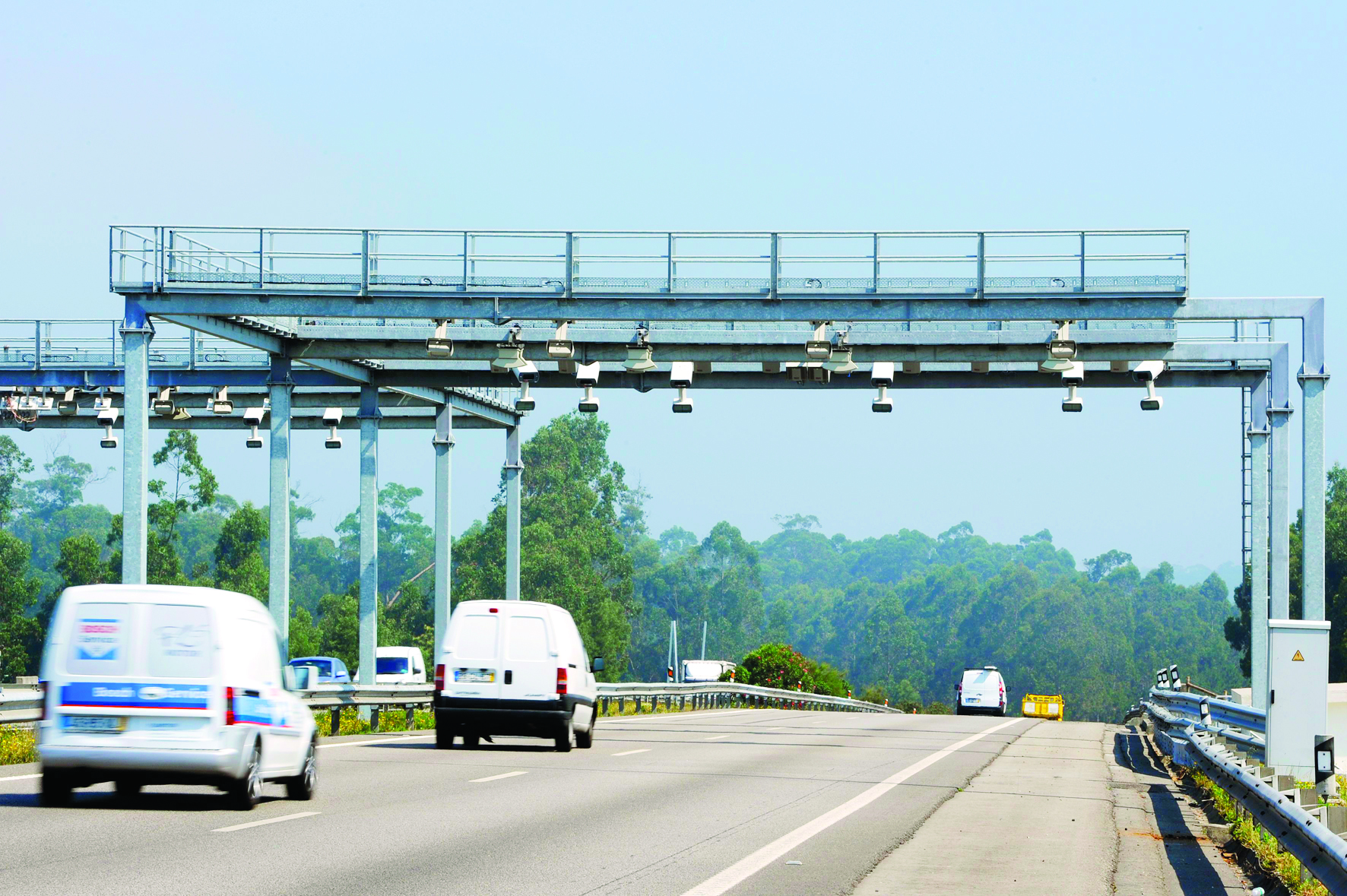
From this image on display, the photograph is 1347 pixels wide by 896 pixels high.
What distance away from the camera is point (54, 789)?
43.9 feet

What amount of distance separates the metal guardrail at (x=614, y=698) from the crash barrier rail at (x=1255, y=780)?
8.29 meters

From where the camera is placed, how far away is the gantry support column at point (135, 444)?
2842 centimetres

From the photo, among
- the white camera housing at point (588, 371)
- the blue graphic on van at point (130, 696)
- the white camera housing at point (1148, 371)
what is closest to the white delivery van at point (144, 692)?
the blue graphic on van at point (130, 696)

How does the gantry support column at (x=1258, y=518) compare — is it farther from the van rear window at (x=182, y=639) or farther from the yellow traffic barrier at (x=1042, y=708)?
the yellow traffic barrier at (x=1042, y=708)

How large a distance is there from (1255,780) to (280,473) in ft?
83.1

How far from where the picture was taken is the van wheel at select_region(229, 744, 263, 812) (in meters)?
13.5

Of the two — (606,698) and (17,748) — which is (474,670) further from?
(606,698)

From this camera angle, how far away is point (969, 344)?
3012cm

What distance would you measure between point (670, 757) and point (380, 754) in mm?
3929

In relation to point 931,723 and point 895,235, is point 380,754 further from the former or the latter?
point 931,723

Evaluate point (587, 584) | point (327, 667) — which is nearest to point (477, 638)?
point (327, 667)

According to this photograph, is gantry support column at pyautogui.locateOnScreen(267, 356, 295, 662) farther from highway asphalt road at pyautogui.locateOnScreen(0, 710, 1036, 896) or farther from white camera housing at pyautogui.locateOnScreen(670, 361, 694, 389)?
highway asphalt road at pyautogui.locateOnScreen(0, 710, 1036, 896)

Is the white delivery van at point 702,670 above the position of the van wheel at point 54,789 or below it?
below

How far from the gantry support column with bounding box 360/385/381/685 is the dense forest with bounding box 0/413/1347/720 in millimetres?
60405
